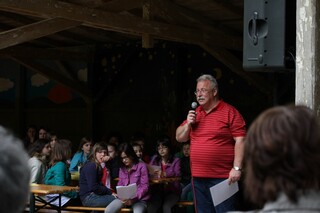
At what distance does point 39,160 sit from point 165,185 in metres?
1.53

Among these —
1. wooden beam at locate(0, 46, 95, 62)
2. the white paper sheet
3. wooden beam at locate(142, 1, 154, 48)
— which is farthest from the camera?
wooden beam at locate(0, 46, 95, 62)

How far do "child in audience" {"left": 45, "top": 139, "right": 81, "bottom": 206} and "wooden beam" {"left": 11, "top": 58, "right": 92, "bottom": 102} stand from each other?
486 cm

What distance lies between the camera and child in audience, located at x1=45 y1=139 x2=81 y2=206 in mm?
6806

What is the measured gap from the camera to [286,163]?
160 cm

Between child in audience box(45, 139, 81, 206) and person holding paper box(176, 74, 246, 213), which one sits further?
child in audience box(45, 139, 81, 206)

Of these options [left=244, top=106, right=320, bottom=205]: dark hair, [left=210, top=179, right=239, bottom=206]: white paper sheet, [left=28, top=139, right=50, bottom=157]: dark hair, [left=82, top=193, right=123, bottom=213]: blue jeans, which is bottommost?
[left=82, top=193, right=123, bottom=213]: blue jeans

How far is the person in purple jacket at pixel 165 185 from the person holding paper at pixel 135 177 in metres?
0.37

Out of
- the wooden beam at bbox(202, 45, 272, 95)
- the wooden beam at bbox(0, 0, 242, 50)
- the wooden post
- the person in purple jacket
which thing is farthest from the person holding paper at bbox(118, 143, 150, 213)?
the wooden post

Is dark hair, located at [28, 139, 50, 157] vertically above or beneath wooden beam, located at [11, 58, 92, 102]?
beneath

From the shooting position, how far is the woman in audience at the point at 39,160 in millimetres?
6969

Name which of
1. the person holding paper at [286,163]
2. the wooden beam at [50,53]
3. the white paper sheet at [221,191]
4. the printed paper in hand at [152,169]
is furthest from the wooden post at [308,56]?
the wooden beam at [50,53]

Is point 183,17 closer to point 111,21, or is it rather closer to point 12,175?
point 111,21

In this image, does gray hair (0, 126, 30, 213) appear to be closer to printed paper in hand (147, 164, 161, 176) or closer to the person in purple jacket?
the person in purple jacket

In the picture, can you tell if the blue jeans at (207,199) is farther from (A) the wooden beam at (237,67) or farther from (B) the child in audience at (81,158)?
(A) the wooden beam at (237,67)
